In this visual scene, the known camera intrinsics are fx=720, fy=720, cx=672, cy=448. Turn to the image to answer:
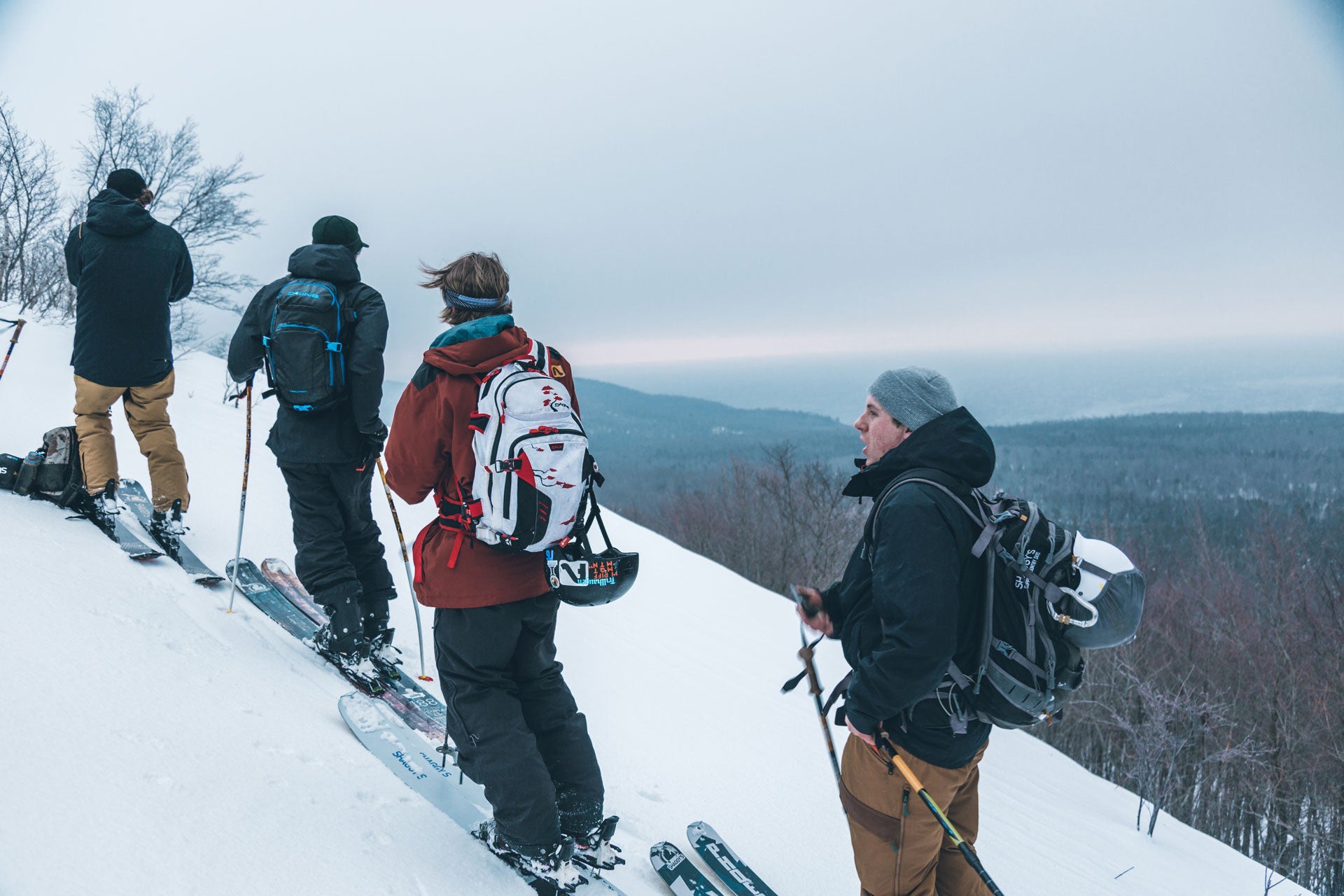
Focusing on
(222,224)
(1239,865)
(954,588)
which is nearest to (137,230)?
(954,588)

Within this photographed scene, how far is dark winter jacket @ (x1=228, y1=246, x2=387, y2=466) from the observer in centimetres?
368

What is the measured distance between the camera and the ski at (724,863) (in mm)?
3085

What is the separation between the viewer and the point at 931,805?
2.23 m

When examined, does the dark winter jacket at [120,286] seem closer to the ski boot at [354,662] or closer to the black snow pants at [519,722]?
the ski boot at [354,662]

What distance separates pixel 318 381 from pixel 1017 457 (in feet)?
504

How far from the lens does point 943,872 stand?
2570 mm

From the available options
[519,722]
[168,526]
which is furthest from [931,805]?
[168,526]

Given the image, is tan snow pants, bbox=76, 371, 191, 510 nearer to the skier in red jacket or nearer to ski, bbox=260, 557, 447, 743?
ski, bbox=260, 557, 447, 743

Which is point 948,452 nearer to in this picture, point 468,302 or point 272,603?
point 468,302

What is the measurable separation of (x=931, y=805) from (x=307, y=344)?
3.37 m

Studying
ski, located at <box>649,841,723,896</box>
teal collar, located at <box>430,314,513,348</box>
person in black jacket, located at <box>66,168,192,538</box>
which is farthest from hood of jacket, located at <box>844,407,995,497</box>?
person in black jacket, located at <box>66,168,192,538</box>

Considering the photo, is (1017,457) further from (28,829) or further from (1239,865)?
(28,829)

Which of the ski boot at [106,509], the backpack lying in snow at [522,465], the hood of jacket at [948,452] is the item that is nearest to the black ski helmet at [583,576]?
the backpack lying in snow at [522,465]

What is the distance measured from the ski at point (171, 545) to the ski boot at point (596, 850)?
3.29m
